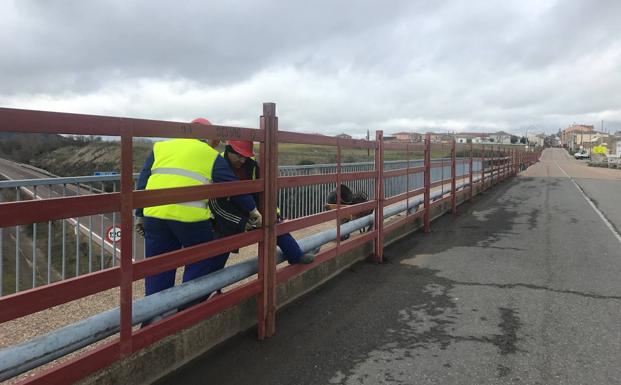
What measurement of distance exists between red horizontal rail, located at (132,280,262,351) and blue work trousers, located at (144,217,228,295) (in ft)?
1.28

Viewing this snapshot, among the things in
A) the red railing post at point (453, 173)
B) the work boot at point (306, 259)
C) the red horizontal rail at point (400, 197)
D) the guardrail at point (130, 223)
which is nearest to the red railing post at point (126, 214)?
the guardrail at point (130, 223)

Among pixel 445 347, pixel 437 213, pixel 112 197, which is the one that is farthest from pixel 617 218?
pixel 112 197

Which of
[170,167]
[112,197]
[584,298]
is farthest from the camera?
[584,298]

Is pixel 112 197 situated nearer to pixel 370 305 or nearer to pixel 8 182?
pixel 8 182

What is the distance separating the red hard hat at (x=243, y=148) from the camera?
3.90 metres

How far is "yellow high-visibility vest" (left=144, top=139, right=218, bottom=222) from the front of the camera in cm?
350

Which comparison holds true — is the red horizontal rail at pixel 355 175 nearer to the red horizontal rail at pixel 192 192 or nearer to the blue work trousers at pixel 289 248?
the blue work trousers at pixel 289 248

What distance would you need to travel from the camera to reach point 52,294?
225 centimetres

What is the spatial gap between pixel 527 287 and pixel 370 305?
202 cm

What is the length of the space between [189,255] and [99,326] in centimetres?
67

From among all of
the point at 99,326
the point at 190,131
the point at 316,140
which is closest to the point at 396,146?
the point at 316,140

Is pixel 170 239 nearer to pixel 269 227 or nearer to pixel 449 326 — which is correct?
pixel 269 227

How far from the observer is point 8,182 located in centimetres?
400

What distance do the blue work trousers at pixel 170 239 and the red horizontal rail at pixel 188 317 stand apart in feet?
1.28
